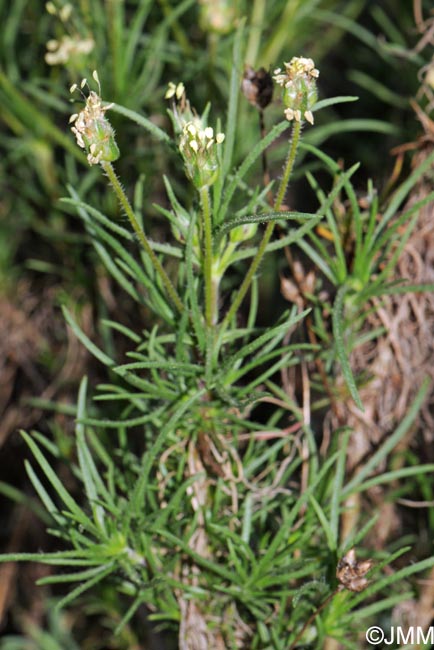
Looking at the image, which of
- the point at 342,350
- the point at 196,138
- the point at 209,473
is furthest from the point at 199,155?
the point at 209,473

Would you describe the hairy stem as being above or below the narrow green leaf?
above

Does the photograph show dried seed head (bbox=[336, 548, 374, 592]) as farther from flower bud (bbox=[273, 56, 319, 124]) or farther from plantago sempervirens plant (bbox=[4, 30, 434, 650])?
flower bud (bbox=[273, 56, 319, 124])

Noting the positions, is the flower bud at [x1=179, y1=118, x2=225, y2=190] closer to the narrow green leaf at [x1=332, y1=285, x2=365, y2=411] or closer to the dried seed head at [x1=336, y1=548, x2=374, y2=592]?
the narrow green leaf at [x1=332, y1=285, x2=365, y2=411]

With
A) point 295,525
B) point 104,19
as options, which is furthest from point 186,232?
point 104,19

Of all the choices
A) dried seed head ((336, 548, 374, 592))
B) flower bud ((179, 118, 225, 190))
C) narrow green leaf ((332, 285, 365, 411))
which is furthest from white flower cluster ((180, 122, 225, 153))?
dried seed head ((336, 548, 374, 592))

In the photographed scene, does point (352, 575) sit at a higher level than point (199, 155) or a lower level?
lower

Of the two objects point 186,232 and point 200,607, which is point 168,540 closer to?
point 200,607

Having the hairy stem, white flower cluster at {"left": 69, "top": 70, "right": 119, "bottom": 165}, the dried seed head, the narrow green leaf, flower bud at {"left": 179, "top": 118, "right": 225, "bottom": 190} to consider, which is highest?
white flower cluster at {"left": 69, "top": 70, "right": 119, "bottom": 165}

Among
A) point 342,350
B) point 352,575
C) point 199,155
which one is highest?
point 199,155

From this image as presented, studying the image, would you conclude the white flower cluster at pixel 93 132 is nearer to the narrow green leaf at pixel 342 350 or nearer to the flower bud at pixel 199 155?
the flower bud at pixel 199 155

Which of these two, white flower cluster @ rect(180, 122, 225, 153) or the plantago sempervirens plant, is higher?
white flower cluster @ rect(180, 122, 225, 153)

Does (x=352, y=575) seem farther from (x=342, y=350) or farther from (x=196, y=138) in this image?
(x=196, y=138)
